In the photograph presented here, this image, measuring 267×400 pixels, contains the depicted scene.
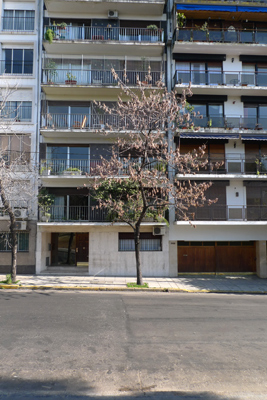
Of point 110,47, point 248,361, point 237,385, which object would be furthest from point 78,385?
point 110,47

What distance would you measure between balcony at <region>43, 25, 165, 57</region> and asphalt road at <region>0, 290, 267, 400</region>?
15.1 m

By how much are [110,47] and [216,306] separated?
16.1 meters

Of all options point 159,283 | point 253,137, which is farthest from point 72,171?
point 253,137

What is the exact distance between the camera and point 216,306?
10.6 metres

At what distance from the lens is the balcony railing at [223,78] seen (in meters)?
18.0

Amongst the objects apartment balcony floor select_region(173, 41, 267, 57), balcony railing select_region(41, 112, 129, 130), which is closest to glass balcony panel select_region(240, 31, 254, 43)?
apartment balcony floor select_region(173, 41, 267, 57)

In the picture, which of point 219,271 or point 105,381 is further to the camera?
point 219,271

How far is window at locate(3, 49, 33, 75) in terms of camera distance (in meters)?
18.3

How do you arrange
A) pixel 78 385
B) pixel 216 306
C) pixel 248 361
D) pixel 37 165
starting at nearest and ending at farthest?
pixel 78 385, pixel 248 361, pixel 216 306, pixel 37 165

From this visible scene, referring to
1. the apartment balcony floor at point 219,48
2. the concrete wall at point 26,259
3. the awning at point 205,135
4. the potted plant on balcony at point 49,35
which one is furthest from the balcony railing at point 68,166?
the apartment balcony floor at point 219,48

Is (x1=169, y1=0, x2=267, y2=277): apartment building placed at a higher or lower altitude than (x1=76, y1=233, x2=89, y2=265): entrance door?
higher

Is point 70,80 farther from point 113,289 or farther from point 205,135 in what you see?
point 113,289

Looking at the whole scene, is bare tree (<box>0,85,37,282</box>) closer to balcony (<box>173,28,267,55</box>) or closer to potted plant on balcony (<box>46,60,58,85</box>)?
potted plant on balcony (<box>46,60,58,85</box>)

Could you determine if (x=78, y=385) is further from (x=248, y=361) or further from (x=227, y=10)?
(x=227, y=10)
